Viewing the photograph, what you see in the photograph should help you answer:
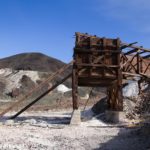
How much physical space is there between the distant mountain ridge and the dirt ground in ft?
226

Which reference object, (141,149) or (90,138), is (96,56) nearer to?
(90,138)

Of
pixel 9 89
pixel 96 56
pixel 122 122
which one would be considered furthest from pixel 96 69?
pixel 9 89

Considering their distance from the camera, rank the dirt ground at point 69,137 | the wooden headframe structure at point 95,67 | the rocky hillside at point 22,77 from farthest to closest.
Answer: the rocky hillside at point 22,77 < the wooden headframe structure at point 95,67 < the dirt ground at point 69,137

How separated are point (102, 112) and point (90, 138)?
1025 centimetres

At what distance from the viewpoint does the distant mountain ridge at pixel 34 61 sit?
90762 millimetres

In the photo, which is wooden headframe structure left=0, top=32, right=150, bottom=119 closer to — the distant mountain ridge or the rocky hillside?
the rocky hillside

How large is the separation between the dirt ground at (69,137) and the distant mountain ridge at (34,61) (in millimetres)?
68840

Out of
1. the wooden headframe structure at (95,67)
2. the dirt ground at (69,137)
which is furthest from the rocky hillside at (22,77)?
the dirt ground at (69,137)

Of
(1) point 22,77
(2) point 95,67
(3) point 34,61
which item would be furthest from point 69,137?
(3) point 34,61

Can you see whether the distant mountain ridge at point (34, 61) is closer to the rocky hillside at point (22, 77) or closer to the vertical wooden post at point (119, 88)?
the rocky hillside at point (22, 77)

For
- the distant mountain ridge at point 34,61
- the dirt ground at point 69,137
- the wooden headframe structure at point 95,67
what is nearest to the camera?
the dirt ground at point 69,137

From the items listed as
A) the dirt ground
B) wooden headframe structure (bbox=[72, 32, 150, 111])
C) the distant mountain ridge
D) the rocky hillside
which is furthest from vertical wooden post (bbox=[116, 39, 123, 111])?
the distant mountain ridge

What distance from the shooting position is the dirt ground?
14.6 meters

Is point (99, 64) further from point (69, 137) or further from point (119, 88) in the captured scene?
point (69, 137)
